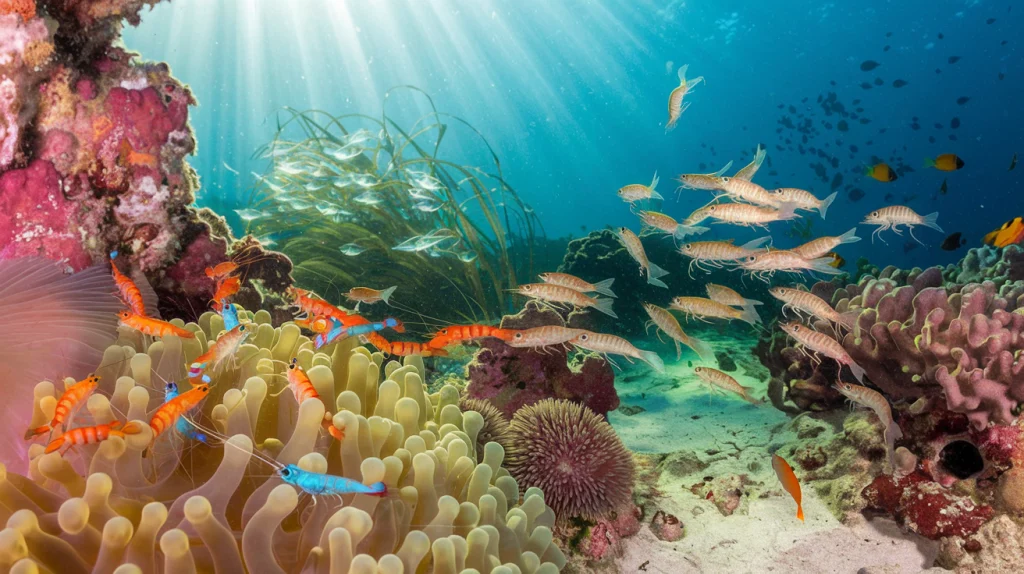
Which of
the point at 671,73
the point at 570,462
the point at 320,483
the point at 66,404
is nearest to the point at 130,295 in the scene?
the point at 66,404

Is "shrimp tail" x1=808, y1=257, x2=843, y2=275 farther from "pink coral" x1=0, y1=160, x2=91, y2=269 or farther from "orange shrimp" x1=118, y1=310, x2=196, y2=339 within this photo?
"pink coral" x1=0, y1=160, x2=91, y2=269

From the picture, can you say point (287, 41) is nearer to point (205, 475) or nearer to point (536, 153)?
point (536, 153)

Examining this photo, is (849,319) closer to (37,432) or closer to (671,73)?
(37,432)

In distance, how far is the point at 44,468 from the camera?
59.9 inches

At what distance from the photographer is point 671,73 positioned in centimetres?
6028

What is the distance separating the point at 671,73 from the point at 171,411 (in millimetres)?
67704

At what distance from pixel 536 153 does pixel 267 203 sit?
350 feet

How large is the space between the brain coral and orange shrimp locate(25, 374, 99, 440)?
2.3 inches

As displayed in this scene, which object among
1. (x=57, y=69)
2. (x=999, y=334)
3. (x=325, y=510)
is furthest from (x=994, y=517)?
(x=57, y=69)

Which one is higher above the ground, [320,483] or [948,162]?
[320,483]

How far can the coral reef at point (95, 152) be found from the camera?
252 centimetres

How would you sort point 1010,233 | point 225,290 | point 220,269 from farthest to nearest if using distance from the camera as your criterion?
point 1010,233
point 220,269
point 225,290

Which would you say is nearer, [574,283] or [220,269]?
[220,269]

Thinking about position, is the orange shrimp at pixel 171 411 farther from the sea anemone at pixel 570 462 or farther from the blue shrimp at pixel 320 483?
the sea anemone at pixel 570 462
